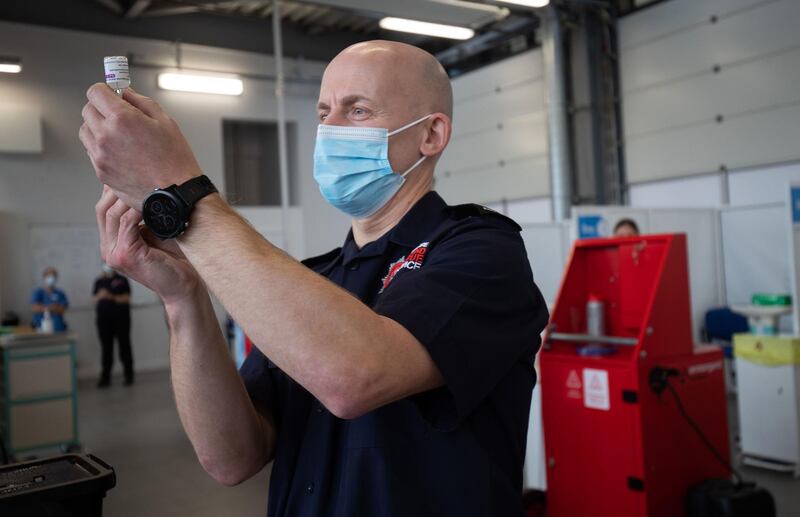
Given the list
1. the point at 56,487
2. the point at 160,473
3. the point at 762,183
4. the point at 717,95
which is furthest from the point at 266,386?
the point at 717,95

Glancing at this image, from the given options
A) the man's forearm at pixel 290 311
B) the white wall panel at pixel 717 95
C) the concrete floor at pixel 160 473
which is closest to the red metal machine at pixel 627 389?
the concrete floor at pixel 160 473

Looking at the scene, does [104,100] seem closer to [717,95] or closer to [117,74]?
[117,74]

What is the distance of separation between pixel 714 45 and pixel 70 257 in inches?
343

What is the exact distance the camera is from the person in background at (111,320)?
30.8ft

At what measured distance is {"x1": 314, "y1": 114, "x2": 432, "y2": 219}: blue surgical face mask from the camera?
3.94 feet

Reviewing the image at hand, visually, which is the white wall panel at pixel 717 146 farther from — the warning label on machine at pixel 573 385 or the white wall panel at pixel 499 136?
the warning label on machine at pixel 573 385

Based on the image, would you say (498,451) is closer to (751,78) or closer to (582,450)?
(582,450)

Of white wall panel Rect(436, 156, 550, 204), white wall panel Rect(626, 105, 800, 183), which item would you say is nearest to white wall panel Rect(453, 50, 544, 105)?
white wall panel Rect(436, 156, 550, 204)

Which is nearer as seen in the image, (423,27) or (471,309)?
(471,309)

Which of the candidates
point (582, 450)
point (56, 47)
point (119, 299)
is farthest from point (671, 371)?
point (56, 47)

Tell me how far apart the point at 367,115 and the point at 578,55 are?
8.60m

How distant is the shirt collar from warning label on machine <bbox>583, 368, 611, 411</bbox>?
90.9 inches

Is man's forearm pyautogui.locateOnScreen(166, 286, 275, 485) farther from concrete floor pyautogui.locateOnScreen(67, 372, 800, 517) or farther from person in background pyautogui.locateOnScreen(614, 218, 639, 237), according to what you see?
person in background pyautogui.locateOnScreen(614, 218, 639, 237)

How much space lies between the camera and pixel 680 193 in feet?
26.8
